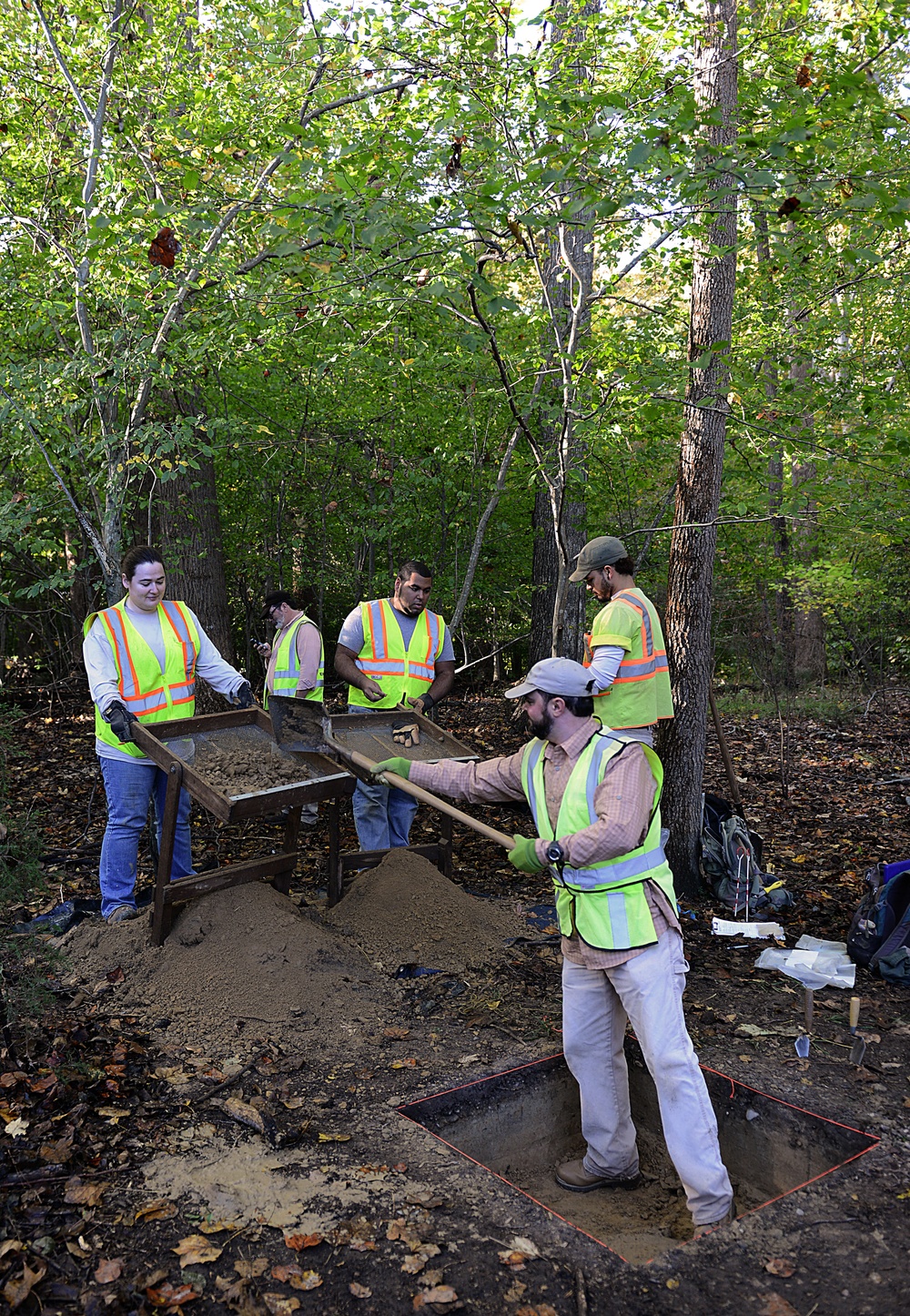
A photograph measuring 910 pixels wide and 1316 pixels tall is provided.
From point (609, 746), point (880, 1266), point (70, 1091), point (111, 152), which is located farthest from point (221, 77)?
point (880, 1266)

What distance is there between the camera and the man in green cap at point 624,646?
5738mm

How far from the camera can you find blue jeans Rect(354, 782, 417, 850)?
655 centimetres

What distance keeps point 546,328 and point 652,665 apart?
398 centimetres

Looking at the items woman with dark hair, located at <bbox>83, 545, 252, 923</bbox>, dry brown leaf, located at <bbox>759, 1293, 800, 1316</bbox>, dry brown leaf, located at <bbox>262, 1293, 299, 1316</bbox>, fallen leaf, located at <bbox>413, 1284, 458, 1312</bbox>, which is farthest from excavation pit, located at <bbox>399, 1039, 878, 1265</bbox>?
woman with dark hair, located at <bbox>83, 545, 252, 923</bbox>

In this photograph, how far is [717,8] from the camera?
258 inches

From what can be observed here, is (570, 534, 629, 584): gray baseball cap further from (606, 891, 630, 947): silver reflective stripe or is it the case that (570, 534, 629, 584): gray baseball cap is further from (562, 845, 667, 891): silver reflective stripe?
(606, 891, 630, 947): silver reflective stripe

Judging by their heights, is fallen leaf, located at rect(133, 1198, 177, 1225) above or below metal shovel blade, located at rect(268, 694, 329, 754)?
below

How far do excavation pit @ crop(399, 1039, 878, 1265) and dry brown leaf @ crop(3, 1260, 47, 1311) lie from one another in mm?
1598

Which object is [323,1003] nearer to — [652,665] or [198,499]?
[652,665]

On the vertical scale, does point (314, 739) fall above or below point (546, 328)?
below

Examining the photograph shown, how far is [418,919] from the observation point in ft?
19.3

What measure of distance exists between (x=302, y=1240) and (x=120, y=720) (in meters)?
3.06

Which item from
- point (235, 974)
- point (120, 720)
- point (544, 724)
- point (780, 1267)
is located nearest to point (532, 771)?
point (544, 724)

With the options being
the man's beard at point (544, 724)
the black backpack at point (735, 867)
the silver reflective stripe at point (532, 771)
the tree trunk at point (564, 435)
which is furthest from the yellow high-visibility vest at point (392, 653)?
the man's beard at point (544, 724)
